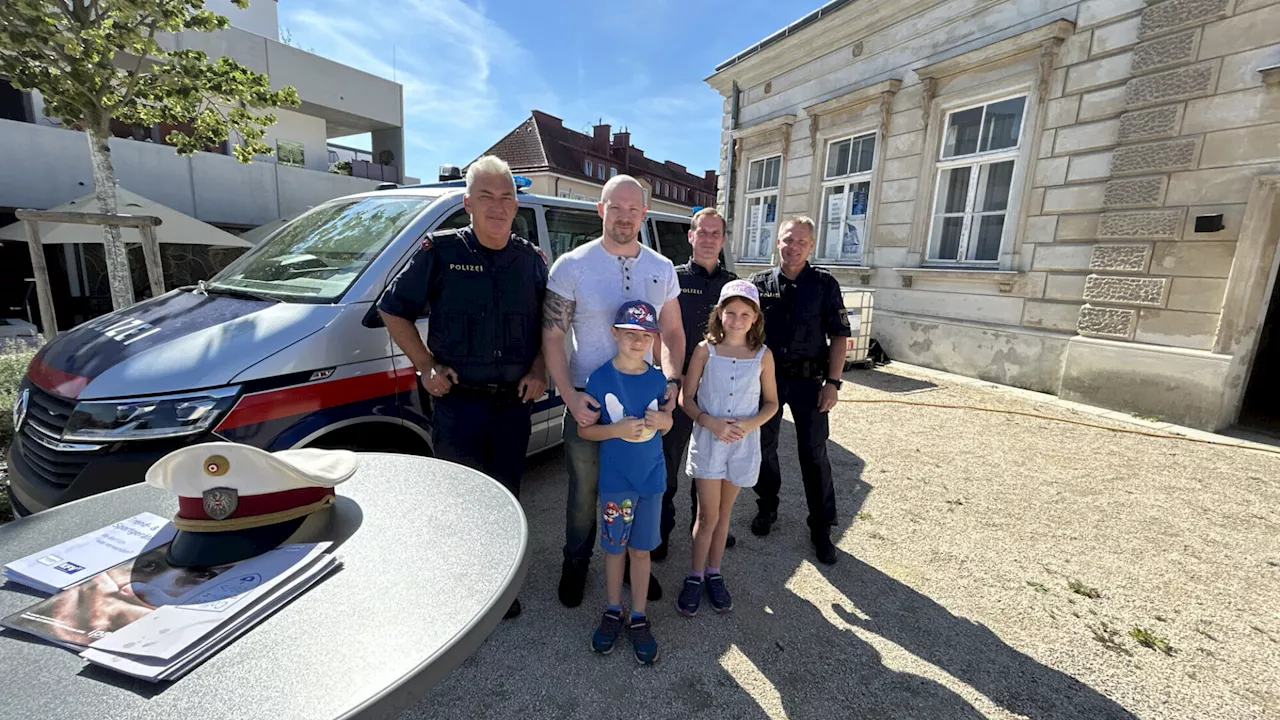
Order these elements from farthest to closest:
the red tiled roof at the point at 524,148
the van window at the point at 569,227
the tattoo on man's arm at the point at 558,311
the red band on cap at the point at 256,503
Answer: the red tiled roof at the point at 524,148, the van window at the point at 569,227, the tattoo on man's arm at the point at 558,311, the red band on cap at the point at 256,503

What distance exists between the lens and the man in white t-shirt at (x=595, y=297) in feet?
7.34

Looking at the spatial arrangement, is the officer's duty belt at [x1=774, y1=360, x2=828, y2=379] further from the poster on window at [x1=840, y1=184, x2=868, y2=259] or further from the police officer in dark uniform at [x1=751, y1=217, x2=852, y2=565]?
the poster on window at [x1=840, y1=184, x2=868, y2=259]

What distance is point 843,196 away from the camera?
966 centimetres

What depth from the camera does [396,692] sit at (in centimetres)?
82

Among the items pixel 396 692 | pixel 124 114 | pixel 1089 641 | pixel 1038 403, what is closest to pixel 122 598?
pixel 396 692

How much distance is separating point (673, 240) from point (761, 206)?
7.69 m

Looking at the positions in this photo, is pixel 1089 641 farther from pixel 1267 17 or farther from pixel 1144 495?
pixel 1267 17

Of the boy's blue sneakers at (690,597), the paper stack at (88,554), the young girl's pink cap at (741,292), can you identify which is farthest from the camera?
the boy's blue sneakers at (690,597)

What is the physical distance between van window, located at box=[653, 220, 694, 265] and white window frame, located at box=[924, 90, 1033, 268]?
512cm

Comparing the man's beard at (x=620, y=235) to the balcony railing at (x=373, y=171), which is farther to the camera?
the balcony railing at (x=373, y=171)

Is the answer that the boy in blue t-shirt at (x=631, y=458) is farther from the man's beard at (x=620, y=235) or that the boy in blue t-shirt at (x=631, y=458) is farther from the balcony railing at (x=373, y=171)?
the balcony railing at (x=373, y=171)

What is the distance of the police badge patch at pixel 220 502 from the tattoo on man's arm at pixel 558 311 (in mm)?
1364

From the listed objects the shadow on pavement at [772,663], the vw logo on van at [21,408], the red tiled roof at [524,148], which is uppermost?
the red tiled roof at [524,148]

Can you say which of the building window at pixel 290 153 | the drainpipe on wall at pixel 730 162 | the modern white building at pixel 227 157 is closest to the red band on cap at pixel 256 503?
the drainpipe on wall at pixel 730 162
